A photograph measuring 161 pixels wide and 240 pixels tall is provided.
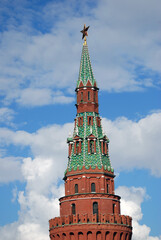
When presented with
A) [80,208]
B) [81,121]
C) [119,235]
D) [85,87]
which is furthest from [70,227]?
[85,87]

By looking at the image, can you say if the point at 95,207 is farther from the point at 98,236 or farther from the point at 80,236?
the point at 80,236

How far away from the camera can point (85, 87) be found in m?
85.4

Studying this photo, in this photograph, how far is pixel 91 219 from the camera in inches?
2813

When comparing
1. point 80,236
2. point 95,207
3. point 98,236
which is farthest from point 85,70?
point 98,236

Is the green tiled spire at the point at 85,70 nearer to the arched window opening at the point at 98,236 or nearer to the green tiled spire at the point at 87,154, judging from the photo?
the green tiled spire at the point at 87,154

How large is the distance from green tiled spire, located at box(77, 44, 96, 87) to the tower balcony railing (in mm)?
27499

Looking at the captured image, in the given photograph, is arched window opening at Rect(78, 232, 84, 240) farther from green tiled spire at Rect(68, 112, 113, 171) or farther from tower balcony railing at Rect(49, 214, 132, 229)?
green tiled spire at Rect(68, 112, 113, 171)

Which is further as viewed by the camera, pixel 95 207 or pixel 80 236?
pixel 95 207

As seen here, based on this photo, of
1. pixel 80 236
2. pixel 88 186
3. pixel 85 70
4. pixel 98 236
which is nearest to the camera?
pixel 98 236

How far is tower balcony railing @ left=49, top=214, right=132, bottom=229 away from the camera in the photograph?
234 ft

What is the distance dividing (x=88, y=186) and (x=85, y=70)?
25232mm

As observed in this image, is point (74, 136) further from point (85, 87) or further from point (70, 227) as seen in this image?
point (70, 227)

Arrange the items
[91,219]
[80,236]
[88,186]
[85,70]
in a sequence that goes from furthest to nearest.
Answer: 1. [85,70]
2. [88,186]
3. [80,236]
4. [91,219]

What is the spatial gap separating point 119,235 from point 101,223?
14.0ft
